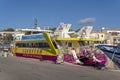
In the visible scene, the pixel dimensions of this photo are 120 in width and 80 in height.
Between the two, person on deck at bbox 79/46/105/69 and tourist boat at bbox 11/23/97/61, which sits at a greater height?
tourist boat at bbox 11/23/97/61

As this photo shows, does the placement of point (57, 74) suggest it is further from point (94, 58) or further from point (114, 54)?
point (94, 58)

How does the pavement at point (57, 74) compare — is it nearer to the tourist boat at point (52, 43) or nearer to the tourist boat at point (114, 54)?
the tourist boat at point (114, 54)

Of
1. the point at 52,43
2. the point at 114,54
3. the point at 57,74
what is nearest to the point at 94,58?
the point at 114,54

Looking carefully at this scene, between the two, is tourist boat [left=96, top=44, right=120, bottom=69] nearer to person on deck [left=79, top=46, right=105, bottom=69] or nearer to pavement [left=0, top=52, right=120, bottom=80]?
person on deck [left=79, top=46, right=105, bottom=69]

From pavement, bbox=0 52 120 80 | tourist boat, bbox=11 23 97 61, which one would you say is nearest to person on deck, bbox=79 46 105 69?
pavement, bbox=0 52 120 80

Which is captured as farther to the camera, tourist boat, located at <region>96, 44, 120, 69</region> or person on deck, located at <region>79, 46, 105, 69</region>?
person on deck, located at <region>79, 46, 105, 69</region>

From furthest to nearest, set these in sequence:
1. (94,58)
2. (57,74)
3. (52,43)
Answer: (52,43)
(94,58)
(57,74)

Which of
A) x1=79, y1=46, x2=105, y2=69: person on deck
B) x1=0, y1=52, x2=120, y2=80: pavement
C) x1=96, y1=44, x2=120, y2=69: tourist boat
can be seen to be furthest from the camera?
x1=79, y1=46, x2=105, y2=69: person on deck

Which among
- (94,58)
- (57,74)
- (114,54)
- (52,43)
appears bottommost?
(57,74)

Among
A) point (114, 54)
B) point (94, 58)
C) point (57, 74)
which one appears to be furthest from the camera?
point (94, 58)

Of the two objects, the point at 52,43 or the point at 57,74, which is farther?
the point at 52,43

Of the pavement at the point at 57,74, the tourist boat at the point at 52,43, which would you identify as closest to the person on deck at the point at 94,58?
the pavement at the point at 57,74

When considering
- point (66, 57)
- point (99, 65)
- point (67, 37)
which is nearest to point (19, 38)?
point (67, 37)

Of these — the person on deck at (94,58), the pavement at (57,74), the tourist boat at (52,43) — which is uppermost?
the tourist boat at (52,43)
